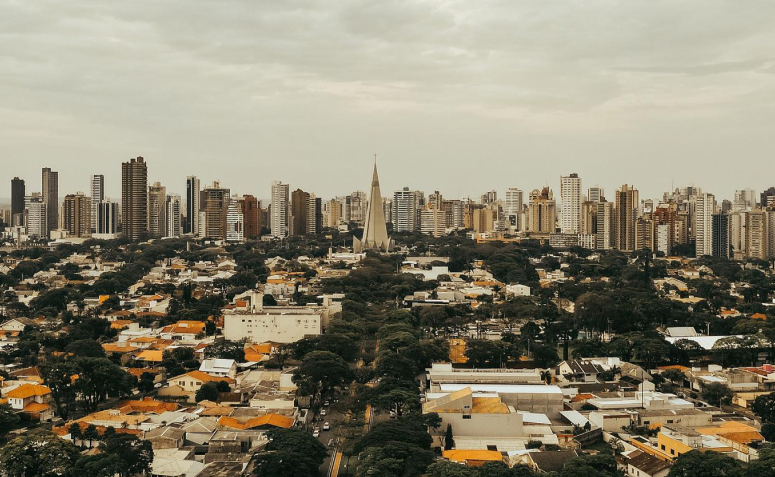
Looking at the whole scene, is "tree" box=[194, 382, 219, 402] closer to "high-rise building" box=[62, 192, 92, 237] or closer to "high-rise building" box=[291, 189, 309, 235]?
"high-rise building" box=[291, 189, 309, 235]

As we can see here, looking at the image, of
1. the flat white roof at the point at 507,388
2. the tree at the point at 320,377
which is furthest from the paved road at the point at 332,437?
the flat white roof at the point at 507,388

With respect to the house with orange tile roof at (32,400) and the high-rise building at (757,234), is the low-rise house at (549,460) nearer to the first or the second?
the house with orange tile roof at (32,400)

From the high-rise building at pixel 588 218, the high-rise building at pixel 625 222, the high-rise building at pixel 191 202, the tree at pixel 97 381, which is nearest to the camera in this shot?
the tree at pixel 97 381

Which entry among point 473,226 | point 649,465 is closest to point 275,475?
point 649,465

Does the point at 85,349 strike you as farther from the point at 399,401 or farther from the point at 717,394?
the point at 717,394

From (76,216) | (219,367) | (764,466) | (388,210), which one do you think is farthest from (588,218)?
(764,466)

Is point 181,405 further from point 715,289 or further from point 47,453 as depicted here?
point 715,289
